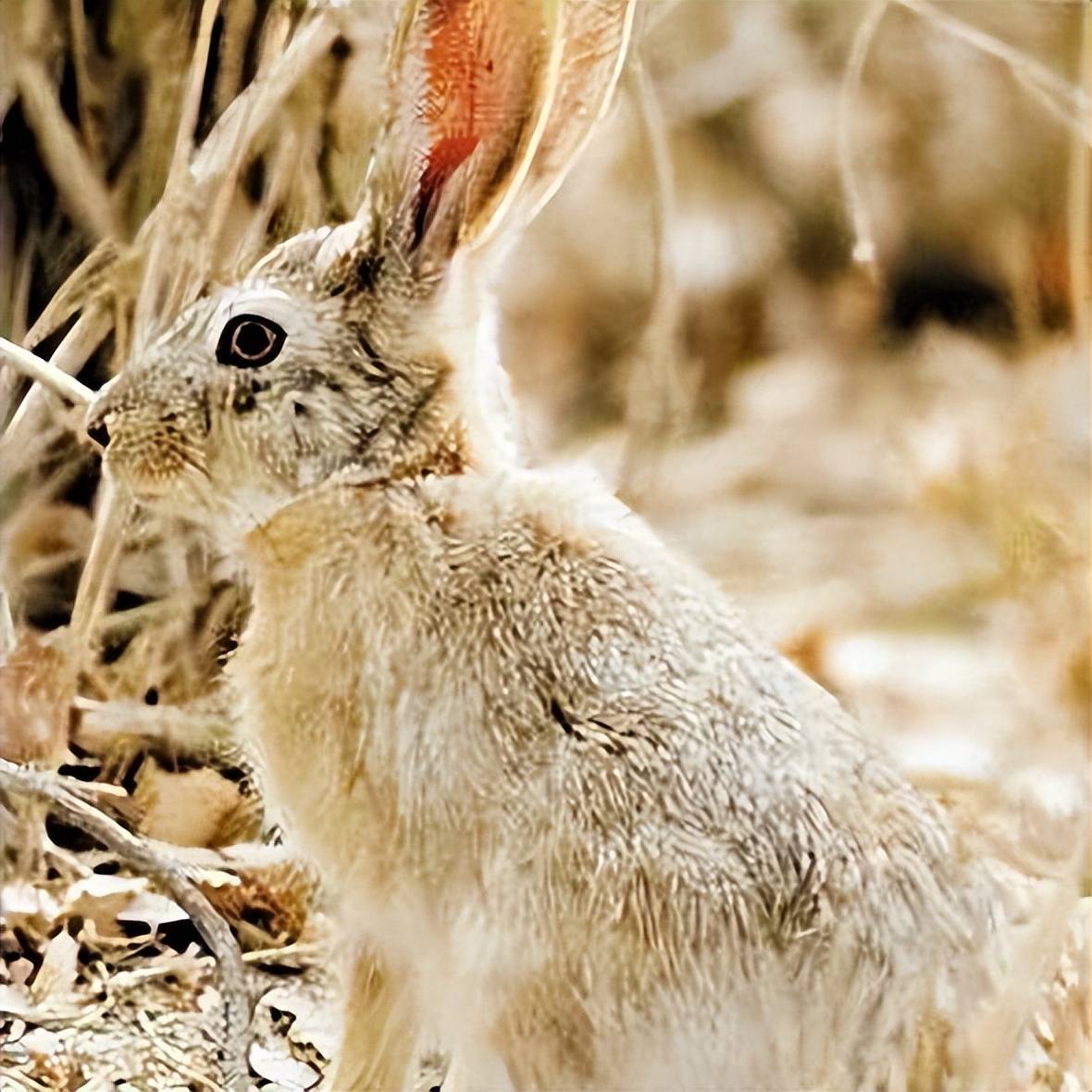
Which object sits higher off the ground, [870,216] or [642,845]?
[870,216]

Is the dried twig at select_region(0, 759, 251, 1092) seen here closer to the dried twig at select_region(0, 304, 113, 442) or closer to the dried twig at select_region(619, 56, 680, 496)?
the dried twig at select_region(0, 304, 113, 442)

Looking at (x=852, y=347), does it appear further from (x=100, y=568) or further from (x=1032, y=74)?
(x=100, y=568)

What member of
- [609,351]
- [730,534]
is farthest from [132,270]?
[730,534]

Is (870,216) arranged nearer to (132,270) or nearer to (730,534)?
(730,534)

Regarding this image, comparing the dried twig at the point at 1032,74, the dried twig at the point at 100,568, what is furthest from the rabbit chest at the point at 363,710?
the dried twig at the point at 1032,74

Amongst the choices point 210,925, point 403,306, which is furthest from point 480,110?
point 210,925

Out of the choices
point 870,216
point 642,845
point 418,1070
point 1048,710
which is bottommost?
point 418,1070

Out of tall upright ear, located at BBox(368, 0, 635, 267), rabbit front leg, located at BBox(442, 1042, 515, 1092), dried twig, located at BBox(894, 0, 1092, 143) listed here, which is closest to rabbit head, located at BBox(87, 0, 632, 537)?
tall upright ear, located at BBox(368, 0, 635, 267)

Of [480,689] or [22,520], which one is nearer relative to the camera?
[480,689]
